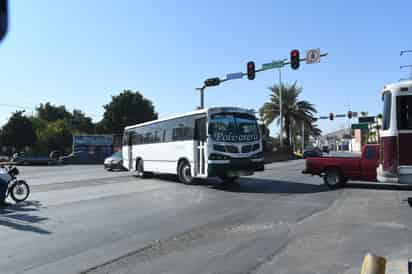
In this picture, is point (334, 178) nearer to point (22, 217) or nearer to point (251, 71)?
point (251, 71)

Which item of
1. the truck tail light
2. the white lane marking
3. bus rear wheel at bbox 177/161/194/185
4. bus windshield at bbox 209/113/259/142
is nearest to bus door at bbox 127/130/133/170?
bus rear wheel at bbox 177/161/194/185

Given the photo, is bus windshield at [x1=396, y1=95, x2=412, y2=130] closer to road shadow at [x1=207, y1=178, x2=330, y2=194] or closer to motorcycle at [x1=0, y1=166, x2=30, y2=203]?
road shadow at [x1=207, y1=178, x2=330, y2=194]

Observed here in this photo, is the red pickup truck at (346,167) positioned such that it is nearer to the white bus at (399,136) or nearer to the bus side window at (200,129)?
the white bus at (399,136)

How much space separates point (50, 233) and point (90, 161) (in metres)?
41.3

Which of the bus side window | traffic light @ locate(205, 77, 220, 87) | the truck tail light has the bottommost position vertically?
the truck tail light

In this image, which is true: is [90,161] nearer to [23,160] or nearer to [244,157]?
[23,160]

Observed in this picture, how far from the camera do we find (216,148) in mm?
15094

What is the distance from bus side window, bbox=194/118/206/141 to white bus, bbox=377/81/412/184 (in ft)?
23.7

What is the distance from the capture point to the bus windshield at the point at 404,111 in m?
10.5

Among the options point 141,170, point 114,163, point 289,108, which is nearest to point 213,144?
point 141,170

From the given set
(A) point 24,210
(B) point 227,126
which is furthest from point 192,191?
(A) point 24,210

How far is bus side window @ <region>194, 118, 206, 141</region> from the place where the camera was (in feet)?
51.7

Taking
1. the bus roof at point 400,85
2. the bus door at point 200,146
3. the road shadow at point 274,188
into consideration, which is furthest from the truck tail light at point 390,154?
the bus door at point 200,146

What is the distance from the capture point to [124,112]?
62.0 metres
